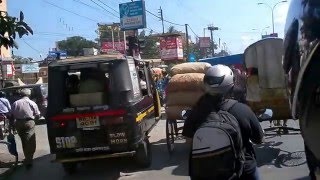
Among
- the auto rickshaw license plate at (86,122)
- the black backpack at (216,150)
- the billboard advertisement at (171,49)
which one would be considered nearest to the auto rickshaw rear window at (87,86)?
the auto rickshaw license plate at (86,122)

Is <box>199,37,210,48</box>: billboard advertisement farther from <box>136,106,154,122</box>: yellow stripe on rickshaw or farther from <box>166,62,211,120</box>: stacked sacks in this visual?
<box>166,62,211,120</box>: stacked sacks

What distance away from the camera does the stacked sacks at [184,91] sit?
881 cm

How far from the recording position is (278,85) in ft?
26.4

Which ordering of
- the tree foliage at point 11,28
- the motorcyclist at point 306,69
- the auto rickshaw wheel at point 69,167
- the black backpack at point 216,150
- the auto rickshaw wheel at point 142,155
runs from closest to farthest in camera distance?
the motorcyclist at point 306,69 < the black backpack at point 216,150 < the tree foliage at point 11,28 < the auto rickshaw wheel at point 142,155 < the auto rickshaw wheel at point 69,167

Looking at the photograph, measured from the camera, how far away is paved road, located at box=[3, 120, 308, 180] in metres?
6.97

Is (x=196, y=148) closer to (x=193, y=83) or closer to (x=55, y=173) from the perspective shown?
(x=193, y=83)

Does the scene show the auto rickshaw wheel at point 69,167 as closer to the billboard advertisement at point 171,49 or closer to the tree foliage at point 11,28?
the tree foliage at point 11,28

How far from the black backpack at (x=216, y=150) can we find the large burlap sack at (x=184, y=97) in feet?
→ 19.2

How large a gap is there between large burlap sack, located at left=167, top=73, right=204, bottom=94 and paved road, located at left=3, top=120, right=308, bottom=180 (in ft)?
4.49

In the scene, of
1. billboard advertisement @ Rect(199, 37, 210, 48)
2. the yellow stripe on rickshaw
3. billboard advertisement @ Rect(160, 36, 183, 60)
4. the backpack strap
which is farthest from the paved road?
Result: billboard advertisement @ Rect(199, 37, 210, 48)

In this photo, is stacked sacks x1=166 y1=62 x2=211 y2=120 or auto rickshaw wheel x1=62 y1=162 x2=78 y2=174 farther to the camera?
stacked sacks x1=166 y1=62 x2=211 y2=120

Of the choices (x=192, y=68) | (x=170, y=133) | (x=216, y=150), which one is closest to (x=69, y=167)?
(x=170, y=133)

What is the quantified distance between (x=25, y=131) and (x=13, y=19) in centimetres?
390

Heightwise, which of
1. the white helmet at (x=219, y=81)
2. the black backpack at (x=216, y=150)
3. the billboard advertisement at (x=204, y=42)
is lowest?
the black backpack at (x=216, y=150)
